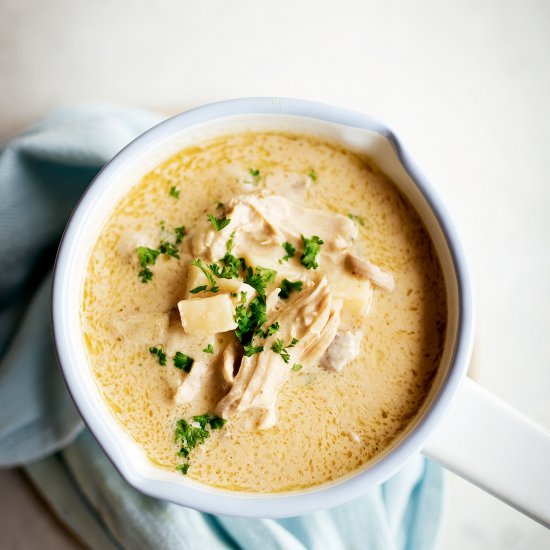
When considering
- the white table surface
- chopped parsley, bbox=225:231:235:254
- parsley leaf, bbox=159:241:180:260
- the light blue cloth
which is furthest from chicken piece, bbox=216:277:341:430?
the white table surface

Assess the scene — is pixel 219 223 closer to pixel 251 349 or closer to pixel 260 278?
pixel 260 278

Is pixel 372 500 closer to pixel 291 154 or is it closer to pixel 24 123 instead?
pixel 291 154

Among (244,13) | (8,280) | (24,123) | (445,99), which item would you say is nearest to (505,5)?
(445,99)

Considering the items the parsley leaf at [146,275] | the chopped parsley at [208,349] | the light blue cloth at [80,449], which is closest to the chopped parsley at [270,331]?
the chopped parsley at [208,349]

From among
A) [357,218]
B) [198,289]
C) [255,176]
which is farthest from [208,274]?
[357,218]

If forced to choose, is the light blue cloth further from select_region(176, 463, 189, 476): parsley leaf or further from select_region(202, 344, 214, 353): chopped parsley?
select_region(202, 344, 214, 353): chopped parsley

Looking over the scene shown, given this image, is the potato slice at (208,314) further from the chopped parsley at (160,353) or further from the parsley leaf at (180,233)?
the parsley leaf at (180,233)
